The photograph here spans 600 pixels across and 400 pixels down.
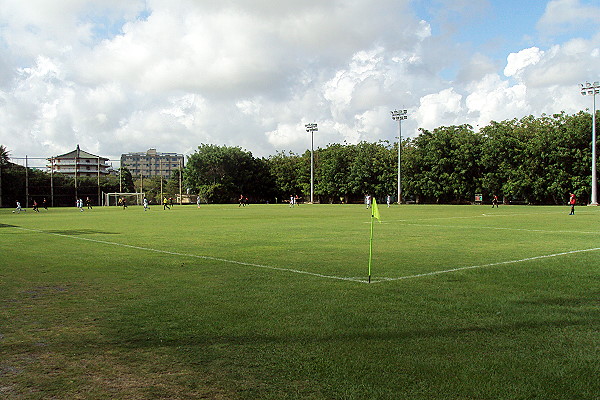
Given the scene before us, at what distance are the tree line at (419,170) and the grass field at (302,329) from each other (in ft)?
209

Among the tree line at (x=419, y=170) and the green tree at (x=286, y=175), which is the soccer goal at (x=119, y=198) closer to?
the tree line at (x=419, y=170)

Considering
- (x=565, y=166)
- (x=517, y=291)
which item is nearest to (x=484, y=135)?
(x=565, y=166)

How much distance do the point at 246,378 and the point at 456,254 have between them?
32.8 ft

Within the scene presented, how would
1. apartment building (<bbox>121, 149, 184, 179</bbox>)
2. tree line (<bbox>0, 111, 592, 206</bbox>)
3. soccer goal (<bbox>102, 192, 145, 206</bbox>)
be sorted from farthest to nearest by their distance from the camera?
apartment building (<bbox>121, 149, 184, 179</bbox>), soccer goal (<bbox>102, 192, 145, 206</bbox>), tree line (<bbox>0, 111, 592, 206</bbox>)

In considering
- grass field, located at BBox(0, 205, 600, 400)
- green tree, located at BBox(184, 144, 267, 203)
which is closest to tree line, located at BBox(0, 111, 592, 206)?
green tree, located at BBox(184, 144, 267, 203)

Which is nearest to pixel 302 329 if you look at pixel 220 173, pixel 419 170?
pixel 419 170

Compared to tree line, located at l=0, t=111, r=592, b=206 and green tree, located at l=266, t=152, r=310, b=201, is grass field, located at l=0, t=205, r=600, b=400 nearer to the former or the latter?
tree line, located at l=0, t=111, r=592, b=206

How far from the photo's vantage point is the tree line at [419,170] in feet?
226

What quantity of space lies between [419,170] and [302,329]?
8403 cm

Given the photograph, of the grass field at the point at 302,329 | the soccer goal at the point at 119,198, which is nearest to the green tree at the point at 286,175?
the soccer goal at the point at 119,198

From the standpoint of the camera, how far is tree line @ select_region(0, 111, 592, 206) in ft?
226

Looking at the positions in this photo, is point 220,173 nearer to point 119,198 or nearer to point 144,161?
point 119,198

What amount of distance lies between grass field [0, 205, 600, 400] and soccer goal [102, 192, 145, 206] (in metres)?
80.2

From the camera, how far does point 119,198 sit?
299ft
